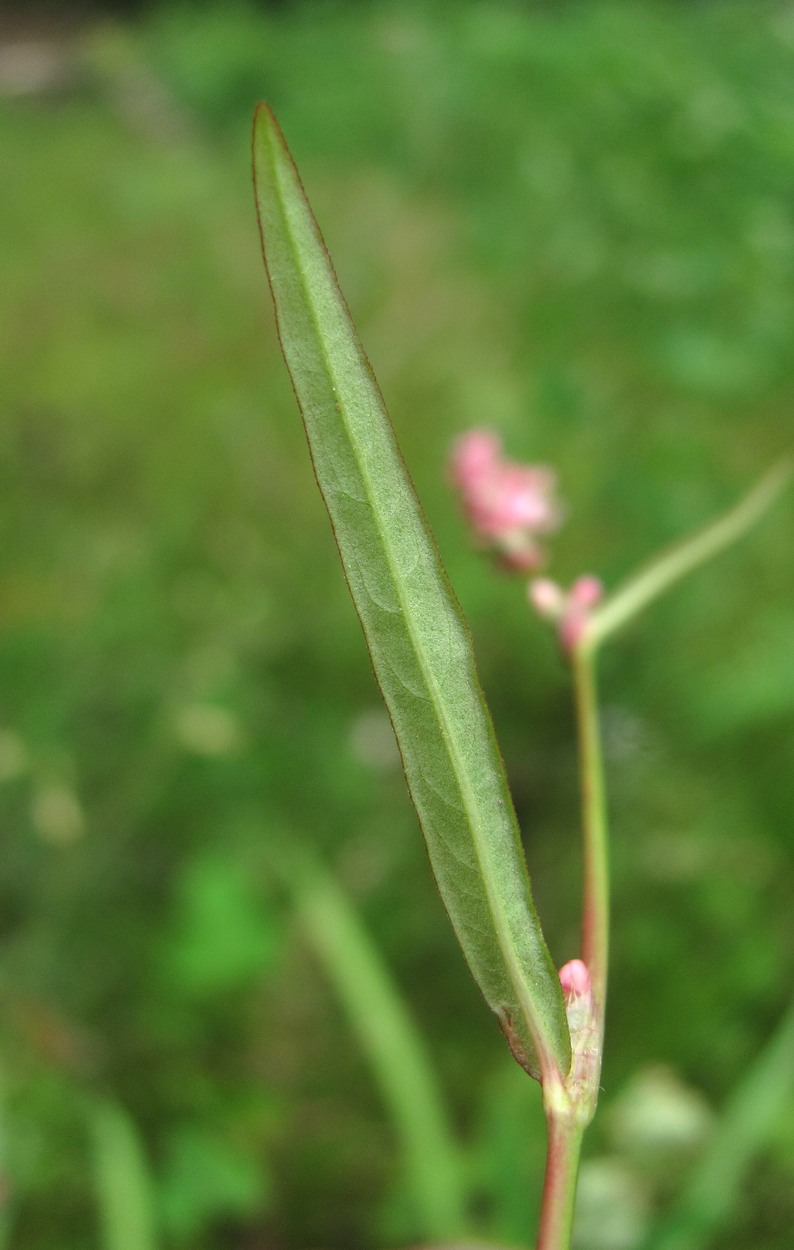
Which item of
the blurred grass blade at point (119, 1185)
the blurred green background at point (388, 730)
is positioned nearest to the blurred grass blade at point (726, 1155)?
the blurred green background at point (388, 730)

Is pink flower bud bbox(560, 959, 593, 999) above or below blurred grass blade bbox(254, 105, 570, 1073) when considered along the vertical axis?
below

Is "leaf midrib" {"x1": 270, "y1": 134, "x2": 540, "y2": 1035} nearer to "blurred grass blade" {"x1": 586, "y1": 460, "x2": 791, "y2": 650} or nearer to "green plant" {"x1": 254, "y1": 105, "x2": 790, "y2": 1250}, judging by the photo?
"green plant" {"x1": 254, "y1": 105, "x2": 790, "y2": 1250}

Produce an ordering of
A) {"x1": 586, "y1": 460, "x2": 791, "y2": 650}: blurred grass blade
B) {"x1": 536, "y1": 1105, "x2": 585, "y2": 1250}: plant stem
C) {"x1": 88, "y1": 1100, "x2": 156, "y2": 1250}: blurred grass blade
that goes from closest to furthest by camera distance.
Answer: {"x1": 536, "y1": 1105, "x2": 585, "y2": 1250}: plant stem
{"x1": 586, "y1": 460, "x2": 791, "y2": 650}: blurred grass blade
{"x1": 88, "y1": 1100, "x2": 156, "y2": 1250}: blurred grass blade

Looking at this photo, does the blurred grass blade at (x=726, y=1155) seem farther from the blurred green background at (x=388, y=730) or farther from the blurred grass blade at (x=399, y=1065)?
the blurred grass blade at (x=399, y=1065)

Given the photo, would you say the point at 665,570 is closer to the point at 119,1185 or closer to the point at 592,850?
the point at 592,850

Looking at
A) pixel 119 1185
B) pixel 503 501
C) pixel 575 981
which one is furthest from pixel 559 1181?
pixel 119 1185

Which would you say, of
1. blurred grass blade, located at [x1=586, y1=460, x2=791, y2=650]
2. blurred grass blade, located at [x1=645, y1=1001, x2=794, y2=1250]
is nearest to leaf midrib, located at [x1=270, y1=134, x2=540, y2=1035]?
blurred grass blade, located at [x1=586, y1=460, x2=791, y2=650]

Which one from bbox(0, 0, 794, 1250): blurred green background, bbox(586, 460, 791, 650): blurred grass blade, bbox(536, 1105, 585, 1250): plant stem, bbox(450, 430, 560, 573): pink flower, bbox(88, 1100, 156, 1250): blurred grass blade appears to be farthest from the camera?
bbox(0, 0, 794, 1250): blurred green background
